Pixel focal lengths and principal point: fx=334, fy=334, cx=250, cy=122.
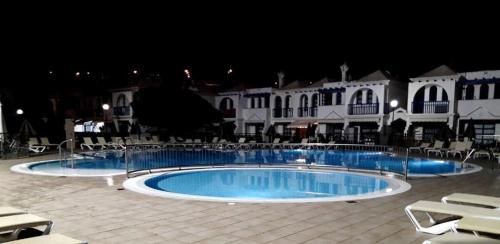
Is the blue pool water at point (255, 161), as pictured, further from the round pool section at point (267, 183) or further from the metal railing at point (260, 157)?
the round pool section at point (267, 183)

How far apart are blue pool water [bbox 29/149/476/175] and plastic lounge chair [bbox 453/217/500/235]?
8.65 m

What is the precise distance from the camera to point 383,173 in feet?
35.7

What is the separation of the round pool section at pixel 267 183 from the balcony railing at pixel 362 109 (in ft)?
61.2

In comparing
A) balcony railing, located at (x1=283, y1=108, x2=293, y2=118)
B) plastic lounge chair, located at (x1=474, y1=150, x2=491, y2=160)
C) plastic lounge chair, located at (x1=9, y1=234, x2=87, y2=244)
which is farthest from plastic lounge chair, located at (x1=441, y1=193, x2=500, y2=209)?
balcony railing, located at (x1=283, y1=108, x2=293, y2=118)

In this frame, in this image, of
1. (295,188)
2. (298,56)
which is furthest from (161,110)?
(298,56)

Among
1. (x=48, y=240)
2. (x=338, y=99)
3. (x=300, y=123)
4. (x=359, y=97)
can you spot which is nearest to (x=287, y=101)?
(x=300, y=123)

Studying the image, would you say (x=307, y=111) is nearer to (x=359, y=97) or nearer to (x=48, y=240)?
(x=359, y=97)

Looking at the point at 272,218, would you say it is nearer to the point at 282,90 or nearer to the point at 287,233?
the point at 287,233

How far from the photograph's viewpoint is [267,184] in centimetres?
1150

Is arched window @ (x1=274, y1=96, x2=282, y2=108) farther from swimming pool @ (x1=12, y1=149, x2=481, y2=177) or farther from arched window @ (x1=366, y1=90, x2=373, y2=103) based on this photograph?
swimming pool @ (x1=12, y1=149, x2=481, y2=177)

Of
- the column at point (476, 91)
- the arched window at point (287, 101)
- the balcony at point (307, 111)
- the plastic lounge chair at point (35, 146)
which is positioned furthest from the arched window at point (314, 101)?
the plastic lounge chair at point (35, 146)

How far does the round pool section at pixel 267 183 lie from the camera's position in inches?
389

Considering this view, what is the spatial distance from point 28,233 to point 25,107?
108 ft

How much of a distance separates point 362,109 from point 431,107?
5.49 metres
